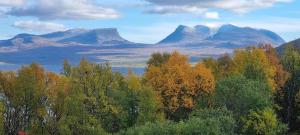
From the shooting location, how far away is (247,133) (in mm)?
86625

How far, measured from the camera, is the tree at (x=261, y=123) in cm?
8269

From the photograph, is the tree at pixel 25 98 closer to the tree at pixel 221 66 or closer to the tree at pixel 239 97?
the tree at pixel 239 97

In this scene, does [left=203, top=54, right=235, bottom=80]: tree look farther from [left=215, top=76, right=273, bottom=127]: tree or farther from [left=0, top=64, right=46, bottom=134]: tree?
[left=0, top=64, right=46, bottom=134]: tree

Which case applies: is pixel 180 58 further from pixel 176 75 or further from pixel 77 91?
pixel 77 91

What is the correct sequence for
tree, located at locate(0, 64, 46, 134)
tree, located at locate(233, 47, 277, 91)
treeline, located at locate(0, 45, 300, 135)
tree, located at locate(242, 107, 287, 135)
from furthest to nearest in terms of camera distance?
tree, located at locate(233, 47, 277, 91) → tree, located at locate(0, 64, 46, 134) → tree, located at locate(242, 107, 287, 135) → treeline, located at locate(0, 45, 300, 135)

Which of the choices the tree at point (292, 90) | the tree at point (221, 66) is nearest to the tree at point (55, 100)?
the tree at point (221, 66)

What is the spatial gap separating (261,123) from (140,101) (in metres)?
22.3

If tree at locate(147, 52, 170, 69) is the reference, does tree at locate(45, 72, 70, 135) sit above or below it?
below

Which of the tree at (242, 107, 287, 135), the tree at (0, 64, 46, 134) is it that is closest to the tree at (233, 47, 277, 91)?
the tree at (242, 107, 287, 135)

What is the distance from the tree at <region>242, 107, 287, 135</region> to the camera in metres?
82.7

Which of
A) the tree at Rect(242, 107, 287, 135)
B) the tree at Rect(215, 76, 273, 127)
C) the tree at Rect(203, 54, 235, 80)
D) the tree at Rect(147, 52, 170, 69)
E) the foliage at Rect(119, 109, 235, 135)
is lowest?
the tree at Rect(242, 107, 287, 135)

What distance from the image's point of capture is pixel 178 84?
91812mm

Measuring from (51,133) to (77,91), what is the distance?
34.4 feet

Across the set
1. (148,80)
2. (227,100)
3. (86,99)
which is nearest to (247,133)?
(227,100)
